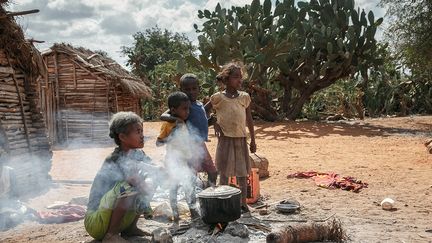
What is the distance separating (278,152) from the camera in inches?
385

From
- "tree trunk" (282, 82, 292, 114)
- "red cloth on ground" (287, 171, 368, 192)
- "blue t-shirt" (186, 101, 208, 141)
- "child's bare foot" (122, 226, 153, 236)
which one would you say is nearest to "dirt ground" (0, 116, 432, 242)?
"red cloth on ground" (287, 171, 368, 192)

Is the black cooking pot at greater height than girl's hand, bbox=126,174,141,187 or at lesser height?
lesser

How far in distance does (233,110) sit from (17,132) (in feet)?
11.1

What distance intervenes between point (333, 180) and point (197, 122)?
109 inches

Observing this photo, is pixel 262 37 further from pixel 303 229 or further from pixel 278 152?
pixel 303 229

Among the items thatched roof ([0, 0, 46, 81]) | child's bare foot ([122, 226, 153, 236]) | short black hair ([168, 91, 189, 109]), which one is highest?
thatched roof ([0, 0, 46, 81])

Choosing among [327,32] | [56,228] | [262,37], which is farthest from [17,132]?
[327,32]

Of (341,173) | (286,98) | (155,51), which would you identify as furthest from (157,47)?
(341,173)

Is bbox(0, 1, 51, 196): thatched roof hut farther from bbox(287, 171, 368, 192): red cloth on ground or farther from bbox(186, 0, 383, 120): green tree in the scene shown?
bbox(186, 0, 383, 120): green tree

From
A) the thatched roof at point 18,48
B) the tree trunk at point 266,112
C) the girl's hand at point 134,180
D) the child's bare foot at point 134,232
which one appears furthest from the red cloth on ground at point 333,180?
the tree trunk at point 266,112

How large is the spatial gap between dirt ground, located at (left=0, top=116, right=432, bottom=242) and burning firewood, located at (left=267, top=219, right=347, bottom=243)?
18 cm

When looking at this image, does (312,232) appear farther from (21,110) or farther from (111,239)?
(21,110)

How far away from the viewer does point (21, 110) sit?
636 cm

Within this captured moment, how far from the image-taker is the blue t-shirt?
4.35m
